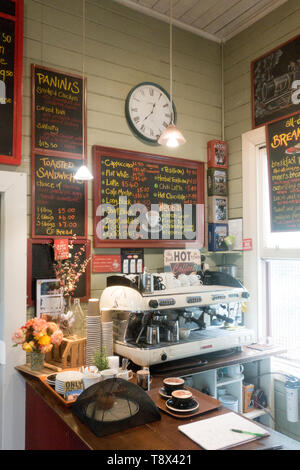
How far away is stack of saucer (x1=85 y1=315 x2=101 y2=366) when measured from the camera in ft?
7.38

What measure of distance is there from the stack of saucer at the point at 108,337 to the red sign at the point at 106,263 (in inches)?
20.8

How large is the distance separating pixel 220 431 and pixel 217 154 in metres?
2.46

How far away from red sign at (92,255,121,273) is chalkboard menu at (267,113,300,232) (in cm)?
128

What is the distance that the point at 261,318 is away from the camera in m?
3.13

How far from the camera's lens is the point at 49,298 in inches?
97.3

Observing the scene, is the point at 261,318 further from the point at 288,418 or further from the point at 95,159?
the point at 95,159

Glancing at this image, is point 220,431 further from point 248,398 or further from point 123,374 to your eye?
point 248,398

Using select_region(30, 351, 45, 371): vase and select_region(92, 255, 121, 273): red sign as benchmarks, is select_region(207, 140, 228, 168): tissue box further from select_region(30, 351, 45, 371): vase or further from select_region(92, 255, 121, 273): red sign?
select_region(30, 351, 45, 371): vase

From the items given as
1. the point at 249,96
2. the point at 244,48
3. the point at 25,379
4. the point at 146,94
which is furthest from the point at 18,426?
the point at 244,48

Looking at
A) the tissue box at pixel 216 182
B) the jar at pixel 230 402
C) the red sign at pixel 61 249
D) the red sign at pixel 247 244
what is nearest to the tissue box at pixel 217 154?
the tissue box at pixel 216 182

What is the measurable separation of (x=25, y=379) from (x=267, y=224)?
2207 millimetres

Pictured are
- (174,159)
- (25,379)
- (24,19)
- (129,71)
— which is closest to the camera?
(25,379)

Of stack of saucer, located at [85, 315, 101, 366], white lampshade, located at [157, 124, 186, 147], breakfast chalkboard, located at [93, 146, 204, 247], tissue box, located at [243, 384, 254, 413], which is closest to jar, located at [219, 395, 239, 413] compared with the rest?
tissue box, located at [243, 384, 254, 413]

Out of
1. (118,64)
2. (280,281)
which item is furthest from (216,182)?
(118,64)
